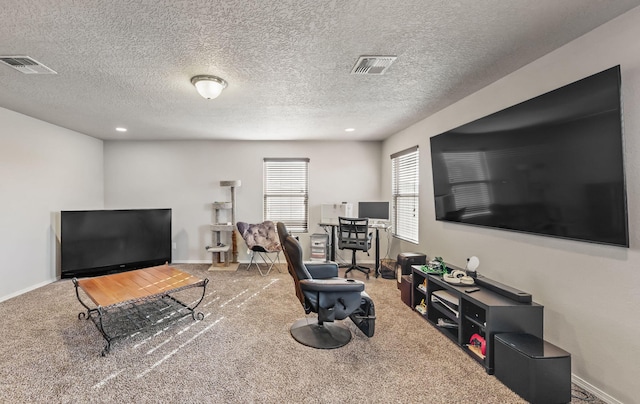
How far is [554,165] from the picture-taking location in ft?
6.61

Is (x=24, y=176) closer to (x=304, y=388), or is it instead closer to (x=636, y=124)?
(x=304, y=388)

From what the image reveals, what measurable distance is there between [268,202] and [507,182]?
428 centimetres

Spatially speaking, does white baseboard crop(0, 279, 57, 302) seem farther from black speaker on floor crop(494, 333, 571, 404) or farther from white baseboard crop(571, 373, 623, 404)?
white baseboard crop(571, 373, 623, 404)

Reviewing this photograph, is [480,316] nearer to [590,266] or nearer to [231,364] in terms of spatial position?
[590,266]

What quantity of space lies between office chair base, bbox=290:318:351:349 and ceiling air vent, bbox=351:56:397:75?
8.28 ft

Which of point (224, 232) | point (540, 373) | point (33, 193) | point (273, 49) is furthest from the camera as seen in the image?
point (224, 232)

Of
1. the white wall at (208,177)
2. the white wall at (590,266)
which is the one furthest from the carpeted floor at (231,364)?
the white wall at (208,177)

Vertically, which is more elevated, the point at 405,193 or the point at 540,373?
→ the point at 405,193

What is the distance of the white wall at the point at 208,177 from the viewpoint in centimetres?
557

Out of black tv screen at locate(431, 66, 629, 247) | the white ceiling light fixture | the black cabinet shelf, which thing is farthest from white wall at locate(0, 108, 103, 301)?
black tv screen at locate(431, 66, 629, 247)

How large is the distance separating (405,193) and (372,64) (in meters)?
2.89

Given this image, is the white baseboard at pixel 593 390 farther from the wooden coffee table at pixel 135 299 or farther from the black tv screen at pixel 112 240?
the black tv screen at pixel 112 240

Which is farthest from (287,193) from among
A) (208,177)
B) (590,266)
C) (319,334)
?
(590,266)

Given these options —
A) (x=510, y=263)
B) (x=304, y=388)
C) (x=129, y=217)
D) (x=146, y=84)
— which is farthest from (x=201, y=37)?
(x=129, y=217)
